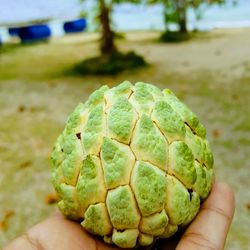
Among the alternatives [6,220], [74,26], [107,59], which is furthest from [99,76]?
[74,26]

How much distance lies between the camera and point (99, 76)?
6684 millimetres

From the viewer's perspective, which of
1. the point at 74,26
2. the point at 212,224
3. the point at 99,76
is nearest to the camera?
the point at 212,224

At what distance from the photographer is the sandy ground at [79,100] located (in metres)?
3.48

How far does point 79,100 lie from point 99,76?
3.94 ft

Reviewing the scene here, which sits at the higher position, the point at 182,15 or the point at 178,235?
the point at 178,235

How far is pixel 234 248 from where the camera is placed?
2.88 metres

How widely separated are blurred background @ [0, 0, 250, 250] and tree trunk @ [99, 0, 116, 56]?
2 cm

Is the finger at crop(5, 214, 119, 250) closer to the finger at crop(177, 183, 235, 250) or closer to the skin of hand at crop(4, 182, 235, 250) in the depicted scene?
the skin of hand at crop(4, 182, 235, 250)

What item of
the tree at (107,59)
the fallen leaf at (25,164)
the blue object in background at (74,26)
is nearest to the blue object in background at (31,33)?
the blue object in background at (74,26)

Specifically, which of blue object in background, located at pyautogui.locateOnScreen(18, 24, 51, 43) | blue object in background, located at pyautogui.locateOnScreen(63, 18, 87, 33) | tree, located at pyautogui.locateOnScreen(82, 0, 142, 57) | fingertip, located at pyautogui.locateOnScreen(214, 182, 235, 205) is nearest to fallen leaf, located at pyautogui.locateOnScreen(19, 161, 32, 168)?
fingertip, located at pyautogui.locateOnScreen(214, 182, 235, 205)

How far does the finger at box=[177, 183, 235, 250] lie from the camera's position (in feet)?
5.42

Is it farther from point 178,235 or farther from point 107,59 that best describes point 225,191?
point 107,59

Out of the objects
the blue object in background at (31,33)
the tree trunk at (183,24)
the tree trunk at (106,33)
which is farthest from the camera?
the blue object in background at (31,33)

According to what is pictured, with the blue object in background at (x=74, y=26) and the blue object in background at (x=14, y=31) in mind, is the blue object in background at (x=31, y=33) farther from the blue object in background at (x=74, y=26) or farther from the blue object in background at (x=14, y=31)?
the blue object in background at (x=74, y=26)
